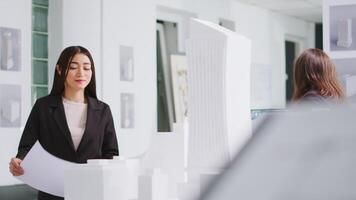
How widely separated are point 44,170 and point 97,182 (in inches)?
22.0

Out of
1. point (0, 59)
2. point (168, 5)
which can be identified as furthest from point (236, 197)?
point (168, 5)

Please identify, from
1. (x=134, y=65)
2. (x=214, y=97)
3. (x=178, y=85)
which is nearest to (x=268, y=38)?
(x=178, y=85)

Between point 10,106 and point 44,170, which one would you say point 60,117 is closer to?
point 44,170

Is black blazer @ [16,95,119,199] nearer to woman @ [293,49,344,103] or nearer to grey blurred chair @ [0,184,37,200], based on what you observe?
woman @ [293,49,344,103]

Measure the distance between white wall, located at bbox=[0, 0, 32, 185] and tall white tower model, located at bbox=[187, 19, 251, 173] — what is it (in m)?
4.43

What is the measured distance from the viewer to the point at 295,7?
1189 cm

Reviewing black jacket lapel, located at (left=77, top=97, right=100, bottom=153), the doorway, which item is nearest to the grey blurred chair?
black jacket lapel, located at (left=77, top=97, right=100, bottom=153)

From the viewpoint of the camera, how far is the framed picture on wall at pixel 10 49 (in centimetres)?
664

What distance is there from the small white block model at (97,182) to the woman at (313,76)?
1217mm

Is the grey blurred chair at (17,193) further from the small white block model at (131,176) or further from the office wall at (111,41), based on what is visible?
the small white block model at (131,176)

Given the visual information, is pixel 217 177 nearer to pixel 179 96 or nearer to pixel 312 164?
pixel 312 164

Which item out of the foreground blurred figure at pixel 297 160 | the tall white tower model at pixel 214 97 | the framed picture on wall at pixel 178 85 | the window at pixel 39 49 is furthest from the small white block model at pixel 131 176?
the framed picture on wall at pixel 178 85

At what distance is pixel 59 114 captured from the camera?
2.82 metres

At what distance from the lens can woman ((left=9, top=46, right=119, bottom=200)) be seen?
2799 millimetres
